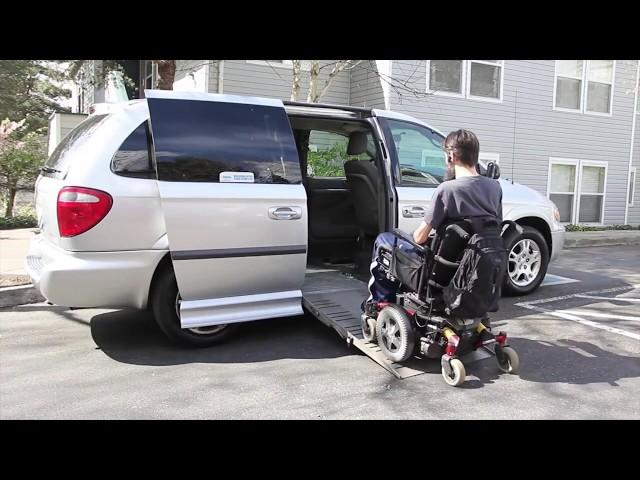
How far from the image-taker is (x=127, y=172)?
3.74 m

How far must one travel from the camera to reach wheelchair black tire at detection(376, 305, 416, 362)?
367 cm

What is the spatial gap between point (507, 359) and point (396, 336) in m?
0.83

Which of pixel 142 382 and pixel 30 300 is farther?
pixel 30 300

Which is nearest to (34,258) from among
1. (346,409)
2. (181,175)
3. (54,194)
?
(54,194)

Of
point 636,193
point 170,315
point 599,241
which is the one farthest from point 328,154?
point 636,193

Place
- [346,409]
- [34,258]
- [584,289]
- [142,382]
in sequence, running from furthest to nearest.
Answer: [584,289] → [34,258] → [142,382] → [346,409]

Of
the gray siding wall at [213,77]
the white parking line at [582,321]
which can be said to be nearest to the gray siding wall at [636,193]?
the white parking line at [582,321]

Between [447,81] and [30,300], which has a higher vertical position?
[447,81]

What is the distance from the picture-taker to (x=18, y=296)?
18.0 ft

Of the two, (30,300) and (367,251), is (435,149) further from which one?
(30,300)

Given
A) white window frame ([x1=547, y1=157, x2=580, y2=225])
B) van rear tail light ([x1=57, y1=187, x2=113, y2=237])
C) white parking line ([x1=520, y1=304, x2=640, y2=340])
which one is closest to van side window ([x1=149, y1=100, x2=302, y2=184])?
van rear tail light ([x1=57, y1=187, x2=113, y2=237])

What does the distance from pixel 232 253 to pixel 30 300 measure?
3024 millimetres

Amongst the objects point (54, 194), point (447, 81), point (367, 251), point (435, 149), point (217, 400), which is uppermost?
point (447, 81)

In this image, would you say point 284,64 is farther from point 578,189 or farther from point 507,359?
point 507,359
